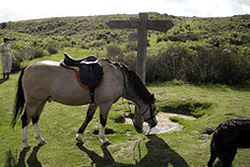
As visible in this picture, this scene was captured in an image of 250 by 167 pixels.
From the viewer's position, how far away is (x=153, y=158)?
392 cm

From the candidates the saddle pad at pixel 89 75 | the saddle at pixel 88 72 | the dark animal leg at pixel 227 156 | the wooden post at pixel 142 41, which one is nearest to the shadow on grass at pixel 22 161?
the saddle at pixel 88 72

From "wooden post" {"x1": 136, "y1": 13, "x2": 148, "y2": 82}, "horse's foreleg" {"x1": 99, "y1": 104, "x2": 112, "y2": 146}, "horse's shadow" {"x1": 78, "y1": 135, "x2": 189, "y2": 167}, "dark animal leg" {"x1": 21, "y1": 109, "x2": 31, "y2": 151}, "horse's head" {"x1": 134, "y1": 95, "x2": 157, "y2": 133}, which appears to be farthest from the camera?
"wooden post" {"x1": 136, "y1": 13, "x2": 148, "y2": 82}

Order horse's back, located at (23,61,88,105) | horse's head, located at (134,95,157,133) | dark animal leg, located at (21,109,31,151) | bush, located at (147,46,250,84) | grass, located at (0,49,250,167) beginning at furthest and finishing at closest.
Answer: bush, located at (147,46,250,84) → horse's head, located at (134,95,157,133) → dark animal leg, located at (21,109,31,151) → horse's back, located at (23,61,88,105) → grass, located at (0,49,250,167)

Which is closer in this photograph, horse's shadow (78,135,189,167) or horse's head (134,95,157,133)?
horse's shadow (78,135,189,167)

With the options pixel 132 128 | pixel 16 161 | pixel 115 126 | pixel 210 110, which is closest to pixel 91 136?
pixel 115 126

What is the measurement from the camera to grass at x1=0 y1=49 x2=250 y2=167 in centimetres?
388

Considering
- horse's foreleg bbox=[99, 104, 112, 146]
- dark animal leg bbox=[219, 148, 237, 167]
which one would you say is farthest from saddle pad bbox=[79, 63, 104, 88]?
dark animal leg bbox=[219, 148, 237, 167]

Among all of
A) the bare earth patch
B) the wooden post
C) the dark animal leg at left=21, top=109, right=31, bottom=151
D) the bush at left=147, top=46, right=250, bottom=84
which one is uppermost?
the wooden post

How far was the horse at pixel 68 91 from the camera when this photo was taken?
164 inches

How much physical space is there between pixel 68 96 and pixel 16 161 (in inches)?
60.2

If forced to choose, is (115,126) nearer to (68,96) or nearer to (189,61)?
(68,96)

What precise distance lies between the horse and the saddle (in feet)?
0.30

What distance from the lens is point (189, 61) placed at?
9.59m

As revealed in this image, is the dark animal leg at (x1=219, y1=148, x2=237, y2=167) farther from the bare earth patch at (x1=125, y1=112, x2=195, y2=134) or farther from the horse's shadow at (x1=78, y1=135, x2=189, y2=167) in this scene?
the bare earth patch at (x1=125, y1=112, x2=195, y2=134)
